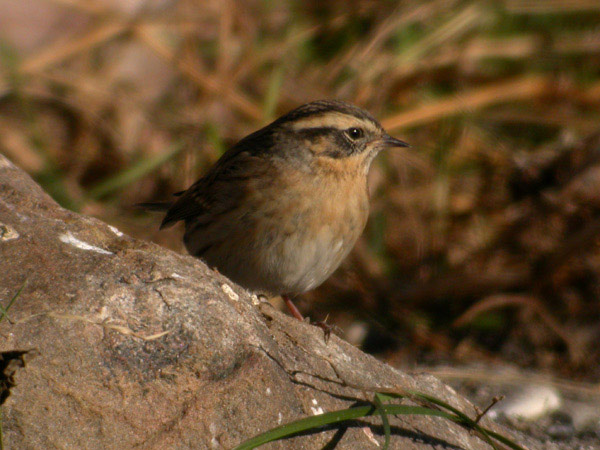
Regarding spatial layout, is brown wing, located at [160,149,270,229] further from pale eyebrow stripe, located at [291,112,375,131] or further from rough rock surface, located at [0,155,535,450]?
rough rock surface, located at [0,155,535,450]

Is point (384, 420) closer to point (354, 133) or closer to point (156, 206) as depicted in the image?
point (354, 133)

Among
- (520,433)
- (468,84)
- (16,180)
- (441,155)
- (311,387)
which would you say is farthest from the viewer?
(468,84)

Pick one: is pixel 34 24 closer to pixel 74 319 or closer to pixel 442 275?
pixel 442 275

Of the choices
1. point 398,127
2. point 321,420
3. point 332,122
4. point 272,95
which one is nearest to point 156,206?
point 332,122

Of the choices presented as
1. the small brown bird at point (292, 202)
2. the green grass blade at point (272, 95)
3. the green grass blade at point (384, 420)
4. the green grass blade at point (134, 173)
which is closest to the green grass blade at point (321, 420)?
the green grass blade at point (384, 420)

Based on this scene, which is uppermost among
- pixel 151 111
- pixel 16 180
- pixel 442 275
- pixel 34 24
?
pixel 16 180

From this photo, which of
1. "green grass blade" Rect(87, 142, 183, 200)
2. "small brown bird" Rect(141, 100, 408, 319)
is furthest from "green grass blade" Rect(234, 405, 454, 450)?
"green grass blade" Rect(87, 142, 183, 200)

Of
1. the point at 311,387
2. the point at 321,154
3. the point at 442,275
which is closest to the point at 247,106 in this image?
the point at 442,275
